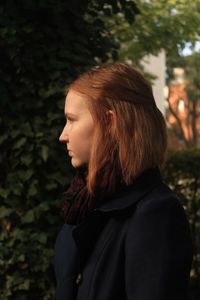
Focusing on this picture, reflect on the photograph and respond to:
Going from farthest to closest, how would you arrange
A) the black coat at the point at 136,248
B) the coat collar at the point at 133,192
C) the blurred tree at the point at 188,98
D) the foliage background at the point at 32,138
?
the blurred tree at the point at 188,98, the foliage background at the point at 32,138, the coat collar at the point at 133,192, the black coat at the point at 136,248

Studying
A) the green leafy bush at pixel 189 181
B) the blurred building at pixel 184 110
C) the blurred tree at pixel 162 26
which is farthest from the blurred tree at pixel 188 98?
the green leafy bush at pixel 189 181

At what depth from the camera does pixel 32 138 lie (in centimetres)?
390

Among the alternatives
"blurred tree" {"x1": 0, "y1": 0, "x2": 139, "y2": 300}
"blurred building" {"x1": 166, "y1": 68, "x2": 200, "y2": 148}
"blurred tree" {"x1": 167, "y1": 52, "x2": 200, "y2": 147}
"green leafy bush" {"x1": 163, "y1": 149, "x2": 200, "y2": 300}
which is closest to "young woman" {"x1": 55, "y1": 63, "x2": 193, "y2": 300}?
"blurred tree" {"x1": 0, "y1": 0, "x2": 139, "y2": 300}

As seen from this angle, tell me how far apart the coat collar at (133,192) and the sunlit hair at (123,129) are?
0.02 m

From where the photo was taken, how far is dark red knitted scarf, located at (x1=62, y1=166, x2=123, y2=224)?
173 centimetres

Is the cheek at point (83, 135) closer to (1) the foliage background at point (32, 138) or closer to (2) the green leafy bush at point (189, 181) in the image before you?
(1) the foliage background at point (32, 138)

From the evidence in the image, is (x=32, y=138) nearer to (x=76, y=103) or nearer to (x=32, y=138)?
(x=32, y=138)

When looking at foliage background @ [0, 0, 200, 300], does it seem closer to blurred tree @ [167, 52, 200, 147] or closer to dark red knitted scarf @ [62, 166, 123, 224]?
dark red knitted scarf @ [62, 166, 123, 224]

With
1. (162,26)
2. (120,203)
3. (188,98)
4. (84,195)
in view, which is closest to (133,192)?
(120,203)

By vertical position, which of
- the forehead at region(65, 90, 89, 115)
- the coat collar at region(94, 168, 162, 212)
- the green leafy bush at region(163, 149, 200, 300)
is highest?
the forehead at region(65, 90, 89, 115)

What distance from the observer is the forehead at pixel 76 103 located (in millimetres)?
1786

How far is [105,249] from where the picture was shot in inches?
67.2

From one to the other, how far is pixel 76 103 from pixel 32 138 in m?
2.13

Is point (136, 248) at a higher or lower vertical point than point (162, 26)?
higher
